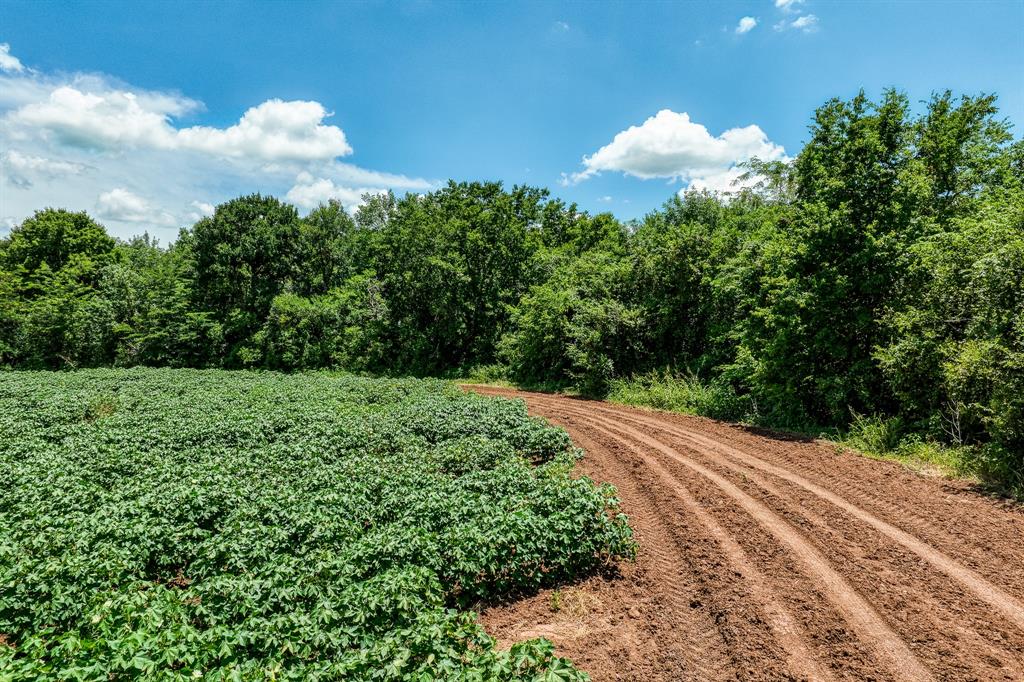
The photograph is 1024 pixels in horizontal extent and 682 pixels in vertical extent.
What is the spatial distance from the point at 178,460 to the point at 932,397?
20674 mm

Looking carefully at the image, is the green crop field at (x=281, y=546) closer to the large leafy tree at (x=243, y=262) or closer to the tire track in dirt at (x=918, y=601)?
the tire track in dirt at (x=918, y=601)

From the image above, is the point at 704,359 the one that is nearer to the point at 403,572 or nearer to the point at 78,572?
the point at 403,572

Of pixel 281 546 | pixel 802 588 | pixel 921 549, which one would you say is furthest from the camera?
pixel 921 549

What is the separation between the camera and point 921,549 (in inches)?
339

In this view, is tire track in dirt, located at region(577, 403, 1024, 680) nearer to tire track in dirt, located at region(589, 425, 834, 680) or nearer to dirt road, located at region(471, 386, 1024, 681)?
dirt road, located at region(471, 386, 1024, 681)

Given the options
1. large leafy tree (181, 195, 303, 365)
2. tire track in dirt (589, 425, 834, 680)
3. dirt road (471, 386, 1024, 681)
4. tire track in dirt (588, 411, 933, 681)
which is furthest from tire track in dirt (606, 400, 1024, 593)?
large leafy tree (181, 195, 303, 365)

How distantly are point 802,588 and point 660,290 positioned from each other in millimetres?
22023

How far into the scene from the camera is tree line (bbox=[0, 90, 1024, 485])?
14359mm

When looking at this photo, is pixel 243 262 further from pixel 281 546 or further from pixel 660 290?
pixel 281 546

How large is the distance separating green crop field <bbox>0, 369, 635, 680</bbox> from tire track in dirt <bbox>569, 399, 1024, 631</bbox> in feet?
16.0

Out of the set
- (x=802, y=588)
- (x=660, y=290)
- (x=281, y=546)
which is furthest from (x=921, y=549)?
(x=660, y=290)

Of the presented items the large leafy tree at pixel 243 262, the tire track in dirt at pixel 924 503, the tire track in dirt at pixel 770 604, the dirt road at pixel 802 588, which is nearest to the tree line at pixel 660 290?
the large leafy tree at pixel 243 262

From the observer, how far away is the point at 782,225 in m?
25.4

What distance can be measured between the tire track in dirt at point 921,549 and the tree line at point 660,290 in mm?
4081
